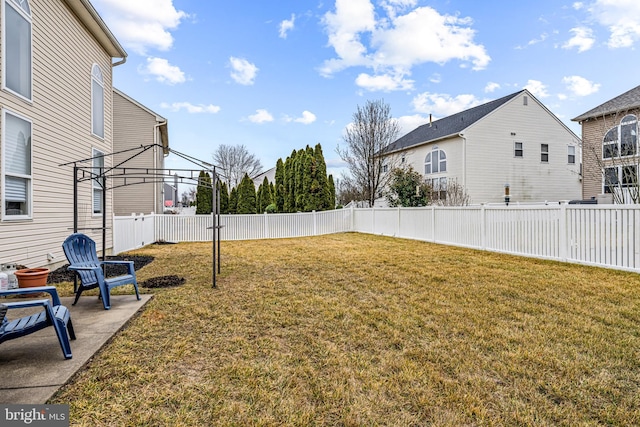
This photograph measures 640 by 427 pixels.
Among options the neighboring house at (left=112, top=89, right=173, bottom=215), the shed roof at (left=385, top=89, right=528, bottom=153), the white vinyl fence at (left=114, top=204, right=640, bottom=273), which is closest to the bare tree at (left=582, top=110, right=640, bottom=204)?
the shed roof at (left=385, top=89, right=528, bottom=153)

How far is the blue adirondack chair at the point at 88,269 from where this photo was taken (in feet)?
13.5

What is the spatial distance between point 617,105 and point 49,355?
20934mm

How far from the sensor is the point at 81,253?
4.66 meters

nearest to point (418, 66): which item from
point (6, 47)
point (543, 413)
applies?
point (6, 47)

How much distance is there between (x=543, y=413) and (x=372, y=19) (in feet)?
45.6

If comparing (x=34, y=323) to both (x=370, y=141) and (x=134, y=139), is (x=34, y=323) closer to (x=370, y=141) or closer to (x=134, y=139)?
(x=134, y=139)

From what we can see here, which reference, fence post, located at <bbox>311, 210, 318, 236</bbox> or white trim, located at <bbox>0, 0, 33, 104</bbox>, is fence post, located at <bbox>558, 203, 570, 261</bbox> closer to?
fence post, located at <bbox>311, 210, 318, 236</bbox>

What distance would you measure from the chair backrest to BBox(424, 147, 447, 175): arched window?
18247mm

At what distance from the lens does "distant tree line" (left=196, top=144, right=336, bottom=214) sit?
1539 centimetres

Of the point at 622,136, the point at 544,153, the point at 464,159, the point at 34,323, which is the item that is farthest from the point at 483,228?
the point at 544,153

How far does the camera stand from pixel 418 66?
55.3 ft

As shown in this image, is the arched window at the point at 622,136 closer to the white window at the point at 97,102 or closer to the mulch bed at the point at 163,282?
the mulch bed at the point at 163,282

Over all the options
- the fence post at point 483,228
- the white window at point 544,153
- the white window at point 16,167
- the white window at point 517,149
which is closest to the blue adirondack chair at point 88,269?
the white window at point 16,167

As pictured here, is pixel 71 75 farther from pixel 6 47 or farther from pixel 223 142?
pixel 223 142
